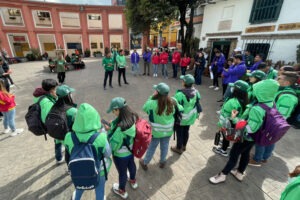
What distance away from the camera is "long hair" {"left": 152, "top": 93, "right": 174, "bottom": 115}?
2.58 metres

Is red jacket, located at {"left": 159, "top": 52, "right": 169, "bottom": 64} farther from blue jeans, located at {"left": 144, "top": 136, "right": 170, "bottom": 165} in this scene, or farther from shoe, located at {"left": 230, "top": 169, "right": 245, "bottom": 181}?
shoe, located at {"left": 230, "top": 169, "right": 245, "bottom": 181}

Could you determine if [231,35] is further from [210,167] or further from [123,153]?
[123,153]

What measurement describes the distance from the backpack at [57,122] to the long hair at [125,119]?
907 mm

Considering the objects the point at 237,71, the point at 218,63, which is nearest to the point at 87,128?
the point at 237,71

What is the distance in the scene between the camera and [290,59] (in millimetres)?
7941

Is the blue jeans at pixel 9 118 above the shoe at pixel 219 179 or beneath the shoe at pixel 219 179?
above

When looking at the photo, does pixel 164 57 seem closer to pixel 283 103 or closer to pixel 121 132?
pixel 283 103

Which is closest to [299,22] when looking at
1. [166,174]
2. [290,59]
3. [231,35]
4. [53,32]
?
[290,59]

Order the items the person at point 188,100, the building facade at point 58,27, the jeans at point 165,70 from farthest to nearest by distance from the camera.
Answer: the building facade at point 58,27 → the jeans at point 165,70 → the person at point 188,100

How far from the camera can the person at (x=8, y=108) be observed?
12.1 ft

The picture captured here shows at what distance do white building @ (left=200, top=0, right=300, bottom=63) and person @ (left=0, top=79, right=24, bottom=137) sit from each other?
1168 centimetres

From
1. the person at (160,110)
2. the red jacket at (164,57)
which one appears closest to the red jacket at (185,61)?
the red jacket at (164,57)

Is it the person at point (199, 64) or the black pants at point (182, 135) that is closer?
the black pants at point (182, 135)

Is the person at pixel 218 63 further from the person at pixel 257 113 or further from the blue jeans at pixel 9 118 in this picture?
the blue jeans at pixel 9 118
